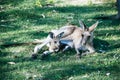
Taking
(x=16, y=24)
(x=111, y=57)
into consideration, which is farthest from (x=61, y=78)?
(x=16, y=24)

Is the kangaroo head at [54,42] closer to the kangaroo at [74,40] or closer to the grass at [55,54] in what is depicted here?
the kangaroo at [74,40]

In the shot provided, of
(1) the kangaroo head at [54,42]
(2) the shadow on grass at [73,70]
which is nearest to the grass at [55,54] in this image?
(2) the shadow on grass at [73,70]

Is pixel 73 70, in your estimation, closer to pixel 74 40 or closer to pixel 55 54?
pixel 55 54

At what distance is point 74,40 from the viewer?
34.9 feet

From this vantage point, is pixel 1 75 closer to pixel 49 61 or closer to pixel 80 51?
pixel 49 61

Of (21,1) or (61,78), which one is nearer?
(61,78)

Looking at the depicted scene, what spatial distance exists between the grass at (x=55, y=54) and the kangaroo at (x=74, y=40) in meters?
0.20

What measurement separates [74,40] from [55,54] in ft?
1.95

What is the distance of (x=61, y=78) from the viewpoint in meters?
8.88

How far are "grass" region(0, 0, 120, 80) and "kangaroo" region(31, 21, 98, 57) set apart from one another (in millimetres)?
204

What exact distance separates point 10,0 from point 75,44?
801cm

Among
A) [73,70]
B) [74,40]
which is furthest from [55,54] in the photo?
[73,70]

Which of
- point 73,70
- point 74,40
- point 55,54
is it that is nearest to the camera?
point 73,70

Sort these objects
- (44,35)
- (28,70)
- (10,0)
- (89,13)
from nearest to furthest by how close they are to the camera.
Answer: (28,70), (44,35), (89,13), (10,0)
